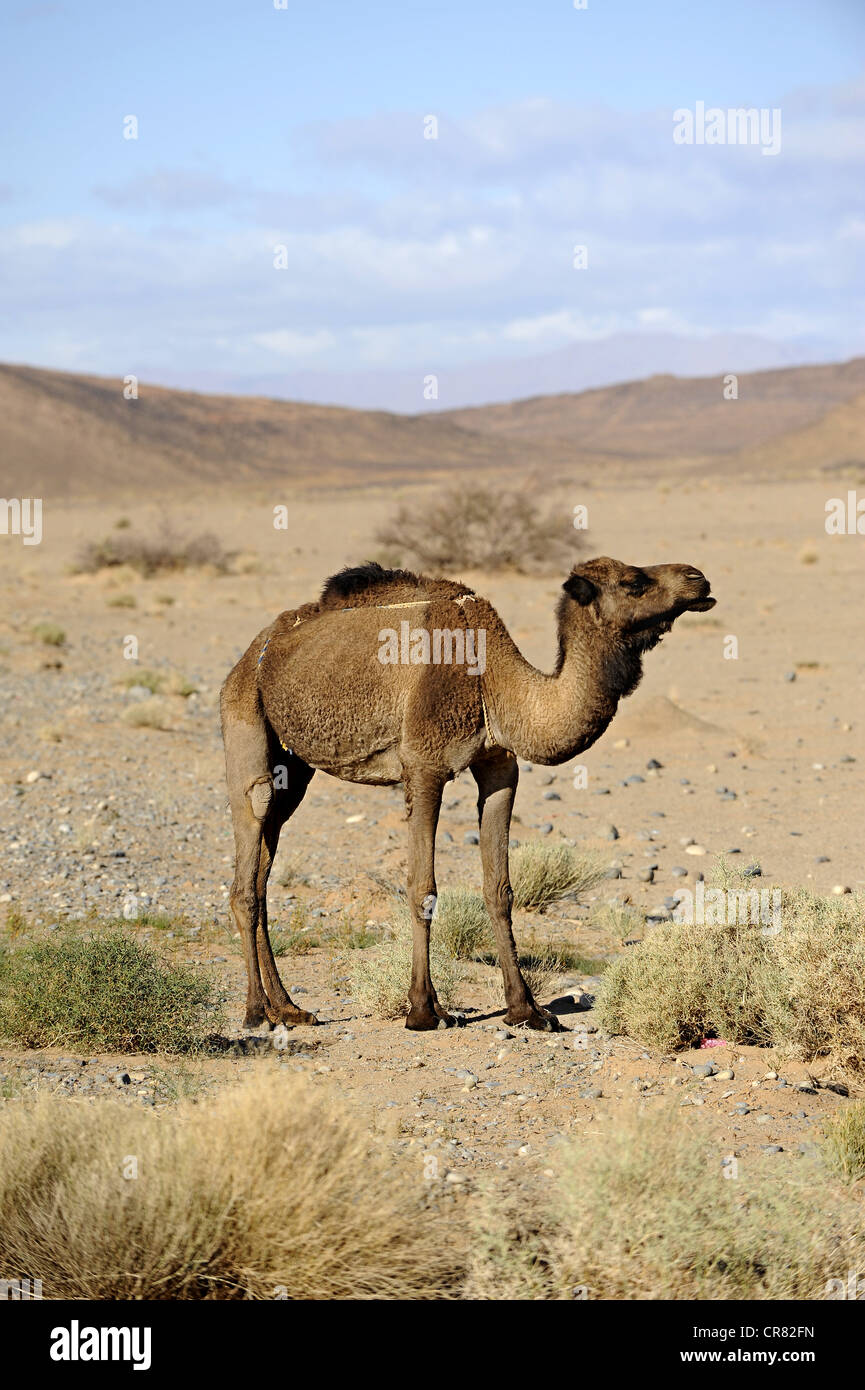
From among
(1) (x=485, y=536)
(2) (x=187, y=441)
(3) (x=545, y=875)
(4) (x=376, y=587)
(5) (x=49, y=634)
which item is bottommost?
(3) (x=545, y=875)

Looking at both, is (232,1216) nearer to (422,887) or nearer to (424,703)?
(422,887)

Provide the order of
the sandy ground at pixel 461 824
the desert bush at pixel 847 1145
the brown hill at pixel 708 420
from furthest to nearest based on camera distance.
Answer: the brown hill at pixel 708 420
the sandy ground at pixel 461 824
the desert bush at pixel 847 1145

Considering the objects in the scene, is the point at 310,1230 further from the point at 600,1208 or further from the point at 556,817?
the point at 556,817

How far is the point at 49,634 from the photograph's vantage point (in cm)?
2448

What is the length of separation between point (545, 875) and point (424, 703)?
324cm

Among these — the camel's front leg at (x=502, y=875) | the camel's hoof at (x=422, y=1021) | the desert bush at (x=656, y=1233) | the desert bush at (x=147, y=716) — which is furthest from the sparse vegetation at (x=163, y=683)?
the desert bush at (x=656, y=1233)

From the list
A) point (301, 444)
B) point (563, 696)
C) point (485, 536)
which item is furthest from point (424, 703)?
point (301, 444)

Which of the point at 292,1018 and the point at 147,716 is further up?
the point at 147,716

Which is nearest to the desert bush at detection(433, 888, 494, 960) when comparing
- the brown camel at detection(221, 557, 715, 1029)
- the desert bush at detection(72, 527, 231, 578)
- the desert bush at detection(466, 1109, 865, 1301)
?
the brown camel at detection(221, 557, 715, 1029)

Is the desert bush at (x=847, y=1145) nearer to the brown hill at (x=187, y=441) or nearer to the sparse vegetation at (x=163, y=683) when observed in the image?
the sparse vegetation at (x=163, y=683)

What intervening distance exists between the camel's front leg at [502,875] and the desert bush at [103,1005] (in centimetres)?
147

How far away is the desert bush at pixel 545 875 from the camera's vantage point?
9.64 m

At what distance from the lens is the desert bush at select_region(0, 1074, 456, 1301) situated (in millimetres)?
4273
